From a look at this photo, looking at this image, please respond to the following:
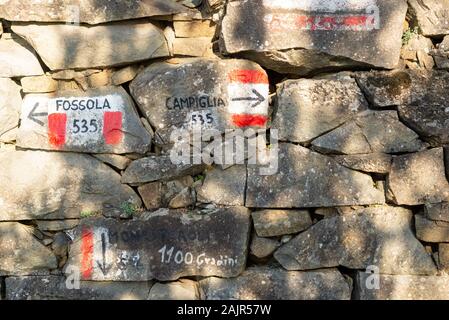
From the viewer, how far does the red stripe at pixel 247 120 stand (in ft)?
11.8

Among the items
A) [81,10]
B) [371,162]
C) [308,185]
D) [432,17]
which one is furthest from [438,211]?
[81,10]

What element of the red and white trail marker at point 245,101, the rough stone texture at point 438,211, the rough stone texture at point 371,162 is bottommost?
the rough stone texture at point 438,211

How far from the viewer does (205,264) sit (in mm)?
3545

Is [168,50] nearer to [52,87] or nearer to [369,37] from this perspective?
[52,87]

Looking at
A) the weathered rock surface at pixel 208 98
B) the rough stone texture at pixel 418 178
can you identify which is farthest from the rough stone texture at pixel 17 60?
the rough stone texture at pixel 418 178

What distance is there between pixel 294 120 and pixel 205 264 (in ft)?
3.75

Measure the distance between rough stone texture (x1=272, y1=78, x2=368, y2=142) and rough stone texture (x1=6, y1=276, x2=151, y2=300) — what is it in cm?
145

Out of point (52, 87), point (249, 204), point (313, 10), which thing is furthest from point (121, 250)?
point (313, 10)

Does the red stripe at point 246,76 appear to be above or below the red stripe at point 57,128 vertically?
above

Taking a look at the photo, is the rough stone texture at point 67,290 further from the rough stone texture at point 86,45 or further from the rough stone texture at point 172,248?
the rough stone texture at point 86,45

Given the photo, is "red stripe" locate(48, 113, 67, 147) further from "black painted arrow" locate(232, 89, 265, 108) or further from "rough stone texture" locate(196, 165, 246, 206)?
"black painted arrow" locate(232, 89, 265, 108)

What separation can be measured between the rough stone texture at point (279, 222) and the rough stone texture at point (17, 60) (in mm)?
1836

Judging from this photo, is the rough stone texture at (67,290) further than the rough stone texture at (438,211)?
Yes

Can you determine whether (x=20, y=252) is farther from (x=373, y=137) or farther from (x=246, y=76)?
(x=373, y=137)
